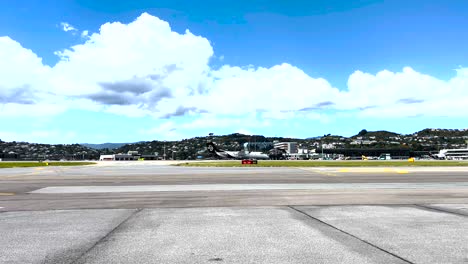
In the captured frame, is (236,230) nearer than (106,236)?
No

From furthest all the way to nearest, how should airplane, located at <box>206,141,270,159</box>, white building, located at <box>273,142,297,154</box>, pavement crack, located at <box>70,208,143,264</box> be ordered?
A: 1. white building, located at <box>273,142,297,154</box>
2. airplane, located at <box>206,141,270,159</box>
3. pavement crack, located at <box>70,208,143,264</box>

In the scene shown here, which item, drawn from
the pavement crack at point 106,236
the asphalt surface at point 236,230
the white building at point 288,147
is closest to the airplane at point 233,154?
the white building at point 288,147

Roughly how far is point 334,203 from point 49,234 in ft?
34.7

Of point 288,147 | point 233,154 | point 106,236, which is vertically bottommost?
point 106,236

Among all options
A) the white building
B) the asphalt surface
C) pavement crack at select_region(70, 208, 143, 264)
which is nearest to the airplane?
the white building

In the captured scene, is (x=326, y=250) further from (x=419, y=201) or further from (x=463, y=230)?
(x=419, y=201)

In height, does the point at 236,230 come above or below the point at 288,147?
below

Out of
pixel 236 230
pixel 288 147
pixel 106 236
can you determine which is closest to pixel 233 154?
pixel 288 147

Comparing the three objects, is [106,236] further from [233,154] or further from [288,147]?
[288,147]

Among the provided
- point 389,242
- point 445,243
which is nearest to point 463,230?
point 445,243

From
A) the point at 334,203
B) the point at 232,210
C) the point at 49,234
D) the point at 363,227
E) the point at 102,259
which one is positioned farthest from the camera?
the point at 334,203

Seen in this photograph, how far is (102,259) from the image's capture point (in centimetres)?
816

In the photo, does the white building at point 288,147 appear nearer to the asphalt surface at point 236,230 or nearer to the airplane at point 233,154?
the airplane at point 233,154

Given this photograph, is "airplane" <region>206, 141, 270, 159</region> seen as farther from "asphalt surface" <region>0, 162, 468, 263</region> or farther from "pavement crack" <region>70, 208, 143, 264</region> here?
"pavement crack" <region>70, 208, 143, 264</region>
